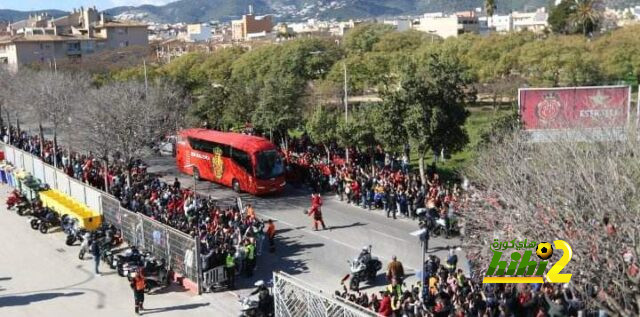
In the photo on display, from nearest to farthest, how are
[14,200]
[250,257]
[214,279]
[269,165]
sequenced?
[214,279] < [250,257] < [14,200] < [269,165]

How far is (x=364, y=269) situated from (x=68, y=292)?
818 cm

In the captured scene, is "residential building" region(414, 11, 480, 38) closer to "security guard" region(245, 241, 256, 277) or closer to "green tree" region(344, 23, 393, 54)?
"green tree" region(344, 23, 393, 54)

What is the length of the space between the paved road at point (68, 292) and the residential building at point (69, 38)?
69096mm

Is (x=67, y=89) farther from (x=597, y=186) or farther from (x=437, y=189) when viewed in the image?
(x=597, y=186)

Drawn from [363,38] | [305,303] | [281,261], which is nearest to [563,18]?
[363,38]

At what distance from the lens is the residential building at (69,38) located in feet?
296

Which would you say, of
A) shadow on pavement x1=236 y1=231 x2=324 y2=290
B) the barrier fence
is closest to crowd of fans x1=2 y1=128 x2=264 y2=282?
shadow on pavement x1=236 y1=231 x2=324 y2=290

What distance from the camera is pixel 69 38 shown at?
98.2m

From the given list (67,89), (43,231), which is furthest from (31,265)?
(67,89)

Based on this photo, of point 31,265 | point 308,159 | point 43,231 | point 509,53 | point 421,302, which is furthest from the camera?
point 509,53

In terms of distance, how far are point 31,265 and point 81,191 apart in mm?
4736

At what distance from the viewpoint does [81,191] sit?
24.6 m

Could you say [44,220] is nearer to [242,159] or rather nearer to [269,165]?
[242,159]

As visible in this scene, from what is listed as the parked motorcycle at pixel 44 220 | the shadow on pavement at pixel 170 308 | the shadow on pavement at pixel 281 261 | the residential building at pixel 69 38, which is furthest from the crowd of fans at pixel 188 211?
the residential building at pixel 69 38
